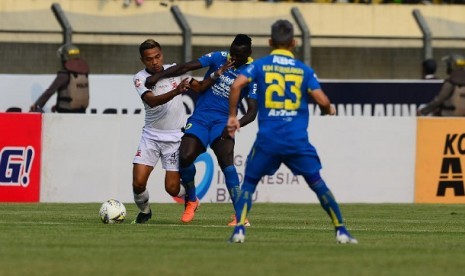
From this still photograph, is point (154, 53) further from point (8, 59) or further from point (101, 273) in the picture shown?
point (8, 59)

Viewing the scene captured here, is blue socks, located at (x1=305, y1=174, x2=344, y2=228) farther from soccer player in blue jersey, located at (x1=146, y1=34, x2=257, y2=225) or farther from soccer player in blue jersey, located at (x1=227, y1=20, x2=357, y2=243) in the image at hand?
soccer player in blue jersey, located at (x1=146, y1=34, x2=257, y2=225)

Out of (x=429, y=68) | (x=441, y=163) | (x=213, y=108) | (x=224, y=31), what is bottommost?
(x=213, y=108)

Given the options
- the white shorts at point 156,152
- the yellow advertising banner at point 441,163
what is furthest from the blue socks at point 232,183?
the yellow advertising banner at point 441,163

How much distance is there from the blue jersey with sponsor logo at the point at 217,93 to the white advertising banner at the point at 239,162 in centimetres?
646

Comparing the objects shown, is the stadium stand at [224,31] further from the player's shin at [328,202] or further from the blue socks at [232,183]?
the player's shin at [328,202]

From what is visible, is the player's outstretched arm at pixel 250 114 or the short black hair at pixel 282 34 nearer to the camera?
the short black hair at pixel 282 34

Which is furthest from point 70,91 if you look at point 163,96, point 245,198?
point 245,198

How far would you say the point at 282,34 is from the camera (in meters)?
13.1

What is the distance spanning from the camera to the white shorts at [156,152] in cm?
1706

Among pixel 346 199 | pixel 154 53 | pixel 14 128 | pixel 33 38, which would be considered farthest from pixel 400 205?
pixel 33 38

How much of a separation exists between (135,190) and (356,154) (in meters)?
7.59

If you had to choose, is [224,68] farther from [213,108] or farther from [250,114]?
[213,108]

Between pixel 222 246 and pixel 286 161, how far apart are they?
3.15 feet

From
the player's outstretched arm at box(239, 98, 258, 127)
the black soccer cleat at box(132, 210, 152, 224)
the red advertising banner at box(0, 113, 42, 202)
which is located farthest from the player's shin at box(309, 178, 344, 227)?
the red advertising banner at box(0, 113, 42, 202)
